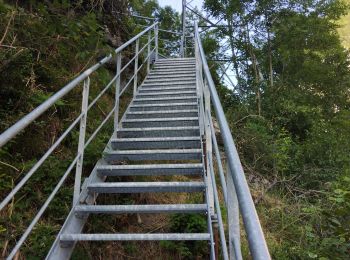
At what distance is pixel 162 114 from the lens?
14.6 ft

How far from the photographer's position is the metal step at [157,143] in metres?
3.55

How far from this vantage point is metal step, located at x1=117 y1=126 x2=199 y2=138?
150 inches

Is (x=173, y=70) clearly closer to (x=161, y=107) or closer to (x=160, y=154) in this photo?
(x=161, y=107)

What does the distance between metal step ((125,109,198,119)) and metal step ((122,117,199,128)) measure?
22cm

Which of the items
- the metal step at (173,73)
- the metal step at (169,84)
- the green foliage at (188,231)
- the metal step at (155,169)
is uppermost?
the metal step at (173,73)

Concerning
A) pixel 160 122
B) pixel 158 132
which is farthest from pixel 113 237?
pixel 160 122

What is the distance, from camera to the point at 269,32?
9625 millimetres

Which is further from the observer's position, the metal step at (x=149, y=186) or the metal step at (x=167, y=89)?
the metal step at (x=167, y=89)

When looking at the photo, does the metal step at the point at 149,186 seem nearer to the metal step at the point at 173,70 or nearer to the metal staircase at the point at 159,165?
the metal staircase at the point at 159,165

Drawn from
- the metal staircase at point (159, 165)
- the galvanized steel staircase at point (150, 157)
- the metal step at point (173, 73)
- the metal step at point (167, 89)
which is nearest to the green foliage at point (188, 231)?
the metal staircase at point (159, 165)

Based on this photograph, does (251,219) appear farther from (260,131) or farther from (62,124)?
(260,131)

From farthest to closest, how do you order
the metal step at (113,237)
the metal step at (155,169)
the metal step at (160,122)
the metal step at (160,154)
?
the metal step at (160,122), the metal step at (160,154), the metal step at (155,169), the metal step at (113,237)

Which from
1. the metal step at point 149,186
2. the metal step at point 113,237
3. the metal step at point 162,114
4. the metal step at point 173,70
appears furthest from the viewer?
the metal step at point 173,70

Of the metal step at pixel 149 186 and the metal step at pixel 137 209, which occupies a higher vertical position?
the metal step at pixel 149 186
